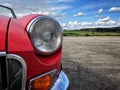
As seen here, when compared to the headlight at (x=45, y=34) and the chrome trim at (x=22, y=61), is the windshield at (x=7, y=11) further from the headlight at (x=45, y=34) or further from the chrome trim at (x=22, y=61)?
the chrome trim at (x=22, y=61)

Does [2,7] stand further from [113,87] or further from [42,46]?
[113,87]

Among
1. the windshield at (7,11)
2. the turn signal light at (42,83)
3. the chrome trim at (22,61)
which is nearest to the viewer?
the chrome trim at (22,61)

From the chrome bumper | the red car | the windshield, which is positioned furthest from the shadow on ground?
Answer: the red car

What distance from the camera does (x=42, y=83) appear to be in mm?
2121

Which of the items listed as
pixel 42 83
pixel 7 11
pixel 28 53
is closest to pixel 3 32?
pixel 28 53

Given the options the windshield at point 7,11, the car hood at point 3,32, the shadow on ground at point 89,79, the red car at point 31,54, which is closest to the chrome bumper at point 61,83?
the red car at point 31,54

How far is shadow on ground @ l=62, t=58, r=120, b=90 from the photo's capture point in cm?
433

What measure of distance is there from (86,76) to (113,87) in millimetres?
822

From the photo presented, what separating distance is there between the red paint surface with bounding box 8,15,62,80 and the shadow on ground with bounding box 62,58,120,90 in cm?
199

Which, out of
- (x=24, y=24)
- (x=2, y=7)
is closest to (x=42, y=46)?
(x=24, y=24)

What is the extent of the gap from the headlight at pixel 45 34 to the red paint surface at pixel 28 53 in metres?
0.05

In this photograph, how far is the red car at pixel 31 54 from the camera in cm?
190

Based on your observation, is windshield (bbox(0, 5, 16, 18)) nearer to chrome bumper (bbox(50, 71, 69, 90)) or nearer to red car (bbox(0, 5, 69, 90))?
red car (bbox(0, 5, 69, 90))

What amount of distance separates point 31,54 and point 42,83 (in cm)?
25
